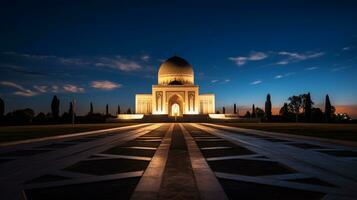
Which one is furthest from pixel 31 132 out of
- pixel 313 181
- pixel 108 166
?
pixel 313 181

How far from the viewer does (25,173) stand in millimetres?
7234

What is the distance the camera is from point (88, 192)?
550cm

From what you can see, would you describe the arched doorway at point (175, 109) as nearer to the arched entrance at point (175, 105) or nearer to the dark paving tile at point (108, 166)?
the arched entrance at point (175, 105)

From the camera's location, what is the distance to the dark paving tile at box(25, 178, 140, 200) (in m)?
5.18

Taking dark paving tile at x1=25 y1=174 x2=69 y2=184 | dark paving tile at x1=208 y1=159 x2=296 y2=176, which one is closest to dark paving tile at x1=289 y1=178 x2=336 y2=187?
dark paving tile at x1=208 y1=159 x2=296 y2=176

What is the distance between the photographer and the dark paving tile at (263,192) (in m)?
5.17

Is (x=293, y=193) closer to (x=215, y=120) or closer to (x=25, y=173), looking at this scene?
(x=25, y=173)

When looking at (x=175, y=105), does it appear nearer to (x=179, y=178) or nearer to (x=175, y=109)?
(x=175, y=109)

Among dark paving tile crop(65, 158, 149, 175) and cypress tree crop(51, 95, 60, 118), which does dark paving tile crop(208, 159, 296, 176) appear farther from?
cypress tree crop(51, 95, 60, 118)

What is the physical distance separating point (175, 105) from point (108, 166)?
8444 cm

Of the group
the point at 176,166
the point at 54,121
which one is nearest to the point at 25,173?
the point at 176,166

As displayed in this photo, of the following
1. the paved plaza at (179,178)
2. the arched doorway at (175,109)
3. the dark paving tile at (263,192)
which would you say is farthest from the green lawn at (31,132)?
the arched doorway at (175,109)

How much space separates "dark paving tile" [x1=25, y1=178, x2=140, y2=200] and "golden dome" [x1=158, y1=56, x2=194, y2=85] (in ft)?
282

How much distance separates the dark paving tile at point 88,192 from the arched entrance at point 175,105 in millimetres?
83559
